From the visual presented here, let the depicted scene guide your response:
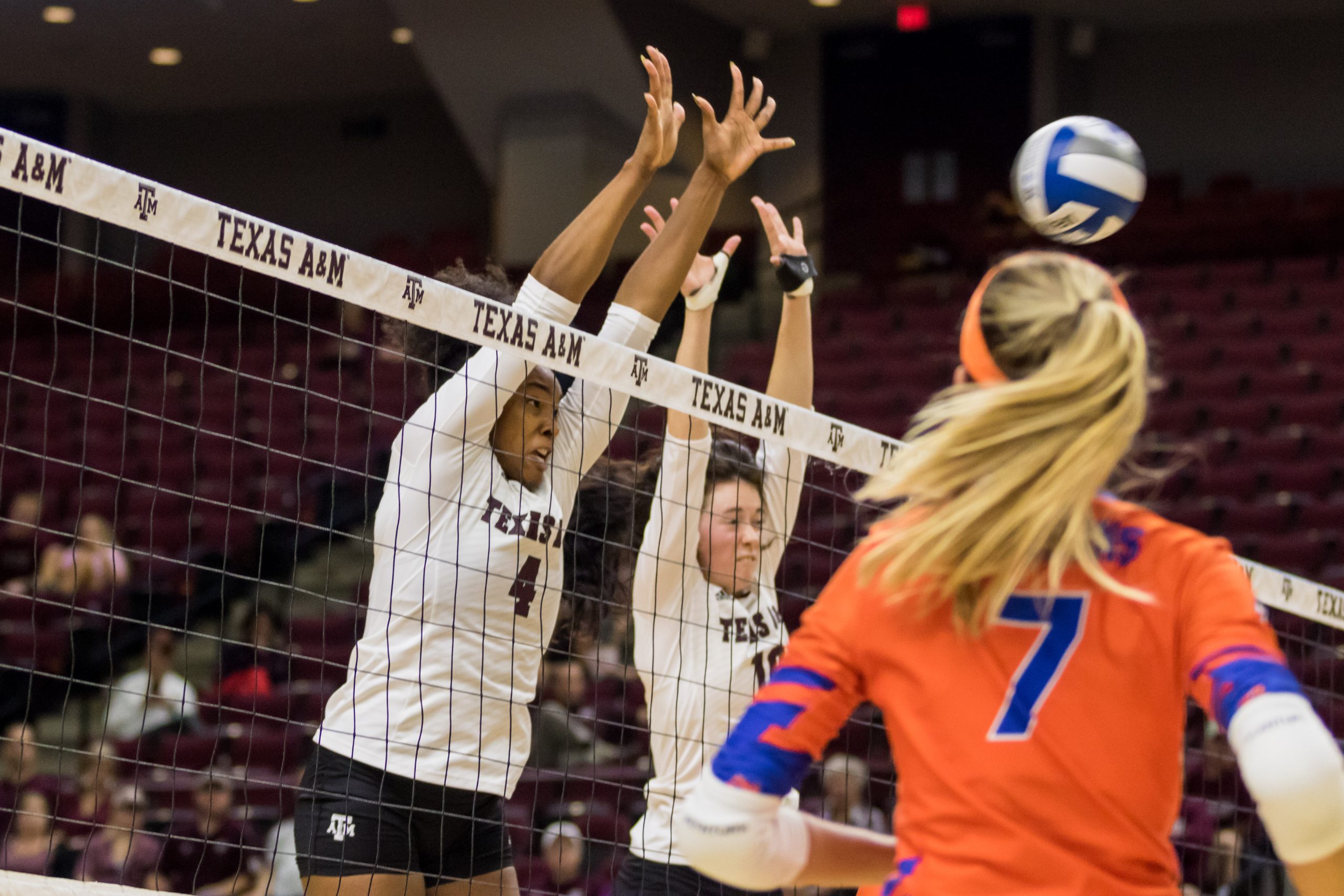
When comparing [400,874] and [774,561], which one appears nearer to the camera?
[400,874]

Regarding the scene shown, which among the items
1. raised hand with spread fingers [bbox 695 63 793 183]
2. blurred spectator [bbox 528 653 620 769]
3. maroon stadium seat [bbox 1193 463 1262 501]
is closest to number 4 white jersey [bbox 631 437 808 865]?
raised hand with spread fingers [bbox 695 63 793 183]

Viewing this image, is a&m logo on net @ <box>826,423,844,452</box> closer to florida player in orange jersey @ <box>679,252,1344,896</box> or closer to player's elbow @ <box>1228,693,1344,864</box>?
florida player in orange jersey @ <box>679,252,1344,896</box>

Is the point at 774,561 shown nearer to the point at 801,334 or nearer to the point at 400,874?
the point at 801,334

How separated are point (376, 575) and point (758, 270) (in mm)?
12090

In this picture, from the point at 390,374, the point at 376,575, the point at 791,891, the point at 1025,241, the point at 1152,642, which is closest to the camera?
the point at 1152,642

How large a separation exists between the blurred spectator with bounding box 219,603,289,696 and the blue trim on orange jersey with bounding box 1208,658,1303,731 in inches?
295

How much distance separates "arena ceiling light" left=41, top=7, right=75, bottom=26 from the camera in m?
15.0

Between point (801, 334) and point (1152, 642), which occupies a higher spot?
point (801, 334)

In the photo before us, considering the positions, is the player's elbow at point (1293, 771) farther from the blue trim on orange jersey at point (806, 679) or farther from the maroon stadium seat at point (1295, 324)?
the maroon stadium seat at point (1295, 324)

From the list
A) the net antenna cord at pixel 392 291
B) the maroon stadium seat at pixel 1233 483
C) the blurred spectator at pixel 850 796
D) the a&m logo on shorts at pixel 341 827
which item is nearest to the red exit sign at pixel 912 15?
the maroon stadium seat at pixel 1233 483

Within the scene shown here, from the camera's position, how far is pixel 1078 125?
3.66 meters


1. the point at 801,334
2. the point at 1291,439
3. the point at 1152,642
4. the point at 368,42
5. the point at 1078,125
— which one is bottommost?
the point at 1152,642

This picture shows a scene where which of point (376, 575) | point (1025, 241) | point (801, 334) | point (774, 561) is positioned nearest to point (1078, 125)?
point (801, 334)

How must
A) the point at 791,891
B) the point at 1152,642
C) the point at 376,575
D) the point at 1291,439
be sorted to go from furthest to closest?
the point at 1291,439 < the point at 791,891 < the point at 376,575 < the point at 1152,642
